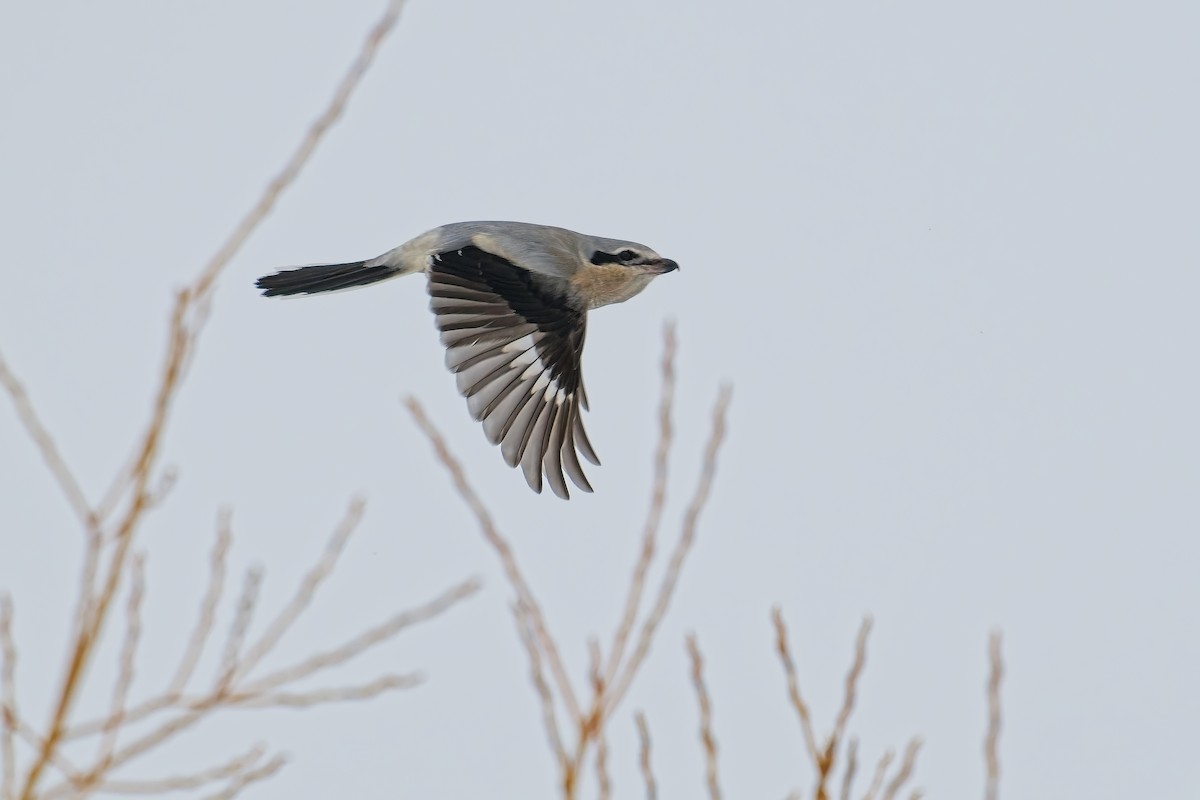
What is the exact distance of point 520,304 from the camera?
17.5 ft

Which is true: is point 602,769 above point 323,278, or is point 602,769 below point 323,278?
below

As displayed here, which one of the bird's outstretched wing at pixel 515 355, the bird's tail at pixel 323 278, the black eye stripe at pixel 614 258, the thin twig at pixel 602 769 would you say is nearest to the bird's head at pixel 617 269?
the black eye stripe at pixel 614 258

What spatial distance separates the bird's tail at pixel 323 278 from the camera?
18.7 ft

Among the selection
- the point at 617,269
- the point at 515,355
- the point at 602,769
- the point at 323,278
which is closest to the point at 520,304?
the point at 515,355

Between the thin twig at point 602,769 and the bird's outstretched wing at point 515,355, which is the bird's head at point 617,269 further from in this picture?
the thin twig at point 602,769

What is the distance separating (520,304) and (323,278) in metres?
0.92

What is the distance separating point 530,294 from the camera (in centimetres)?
538

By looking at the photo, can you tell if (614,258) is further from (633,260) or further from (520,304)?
(520,304)

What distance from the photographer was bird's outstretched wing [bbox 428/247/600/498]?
512cm

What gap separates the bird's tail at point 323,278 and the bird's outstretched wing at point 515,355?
0.55m

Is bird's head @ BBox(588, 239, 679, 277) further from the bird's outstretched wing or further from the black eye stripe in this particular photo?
the bird's outstretched wing

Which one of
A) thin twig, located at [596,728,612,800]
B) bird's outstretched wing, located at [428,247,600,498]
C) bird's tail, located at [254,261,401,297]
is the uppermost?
bird's tail, located at [254,261,401,297]

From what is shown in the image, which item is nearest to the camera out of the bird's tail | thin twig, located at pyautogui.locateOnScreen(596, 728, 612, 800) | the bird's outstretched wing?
thin twig, located at pyautogui.locateOnScreen(596, 728, 612, 800)

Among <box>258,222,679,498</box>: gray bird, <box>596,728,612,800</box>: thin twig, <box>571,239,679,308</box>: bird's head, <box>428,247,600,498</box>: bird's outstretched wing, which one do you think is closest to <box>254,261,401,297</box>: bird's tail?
<box>258,222,679,498</box>: gray bird
